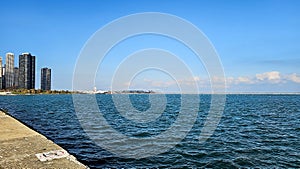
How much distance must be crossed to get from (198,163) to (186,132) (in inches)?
330

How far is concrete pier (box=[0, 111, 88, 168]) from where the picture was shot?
7.83 meters

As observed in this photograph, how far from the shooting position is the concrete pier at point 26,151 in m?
7.83

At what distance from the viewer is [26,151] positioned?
30.9 ft

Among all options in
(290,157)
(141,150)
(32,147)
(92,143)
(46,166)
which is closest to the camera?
(46,166)

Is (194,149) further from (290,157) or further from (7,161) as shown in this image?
(7,161)

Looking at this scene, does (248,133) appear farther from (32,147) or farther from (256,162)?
(32,147)

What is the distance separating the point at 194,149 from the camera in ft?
Answer: 46.9

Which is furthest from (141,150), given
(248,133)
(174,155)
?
(248,133)

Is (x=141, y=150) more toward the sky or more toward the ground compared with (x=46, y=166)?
more toward the ground

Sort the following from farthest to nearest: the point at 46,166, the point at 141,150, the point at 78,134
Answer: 1. the point at 78,134
2. the point at 141,150
3. the point at 46,166

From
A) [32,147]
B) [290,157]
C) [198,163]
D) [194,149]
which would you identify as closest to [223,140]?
[194,149]

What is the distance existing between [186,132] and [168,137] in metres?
2.69

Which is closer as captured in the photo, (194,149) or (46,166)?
(46,166)

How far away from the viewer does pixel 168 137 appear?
58.6 feet
